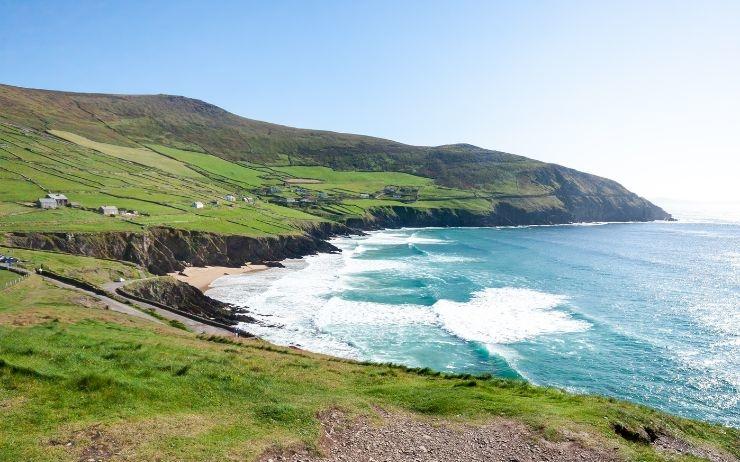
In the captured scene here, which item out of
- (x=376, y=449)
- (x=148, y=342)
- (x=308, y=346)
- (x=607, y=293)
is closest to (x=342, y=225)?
(x=607, y=293)

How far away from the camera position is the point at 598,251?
117m

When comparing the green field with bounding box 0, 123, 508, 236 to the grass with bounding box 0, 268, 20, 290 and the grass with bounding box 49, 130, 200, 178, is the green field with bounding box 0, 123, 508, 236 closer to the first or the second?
the grass with bounding box 49, 130, 200, 178

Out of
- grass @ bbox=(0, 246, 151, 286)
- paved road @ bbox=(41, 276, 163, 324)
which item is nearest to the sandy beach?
grass @ bbox=(0, 246, 151, 286)

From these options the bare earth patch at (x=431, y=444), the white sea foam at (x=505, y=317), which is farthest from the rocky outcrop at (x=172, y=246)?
the bare earth patch at (x=431, y=444)

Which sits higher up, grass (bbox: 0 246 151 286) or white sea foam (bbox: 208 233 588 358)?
grass (bbox: 0 246 151 286)

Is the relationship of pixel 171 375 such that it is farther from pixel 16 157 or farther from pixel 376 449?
pixel 16 157

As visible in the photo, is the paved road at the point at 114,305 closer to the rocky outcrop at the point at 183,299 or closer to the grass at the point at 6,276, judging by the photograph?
the grass at the point at 6,276

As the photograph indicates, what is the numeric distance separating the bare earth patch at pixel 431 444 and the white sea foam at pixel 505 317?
31.1 m

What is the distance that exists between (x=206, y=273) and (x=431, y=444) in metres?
67.2

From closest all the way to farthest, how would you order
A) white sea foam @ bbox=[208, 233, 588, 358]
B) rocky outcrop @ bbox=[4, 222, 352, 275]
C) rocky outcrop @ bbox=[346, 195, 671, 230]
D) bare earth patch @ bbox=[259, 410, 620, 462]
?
bare earth patch @ bbox=[259, 410, 620, 462]
white sea foam @ bbox=[208, 233, 588, 358]
rocky outcrop @ bbox=[4, 222, 352, 275]
rocky outcrop @ bbox=[346, 195, 671, 230]

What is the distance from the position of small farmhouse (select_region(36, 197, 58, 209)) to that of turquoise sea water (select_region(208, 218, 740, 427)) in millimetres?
33495

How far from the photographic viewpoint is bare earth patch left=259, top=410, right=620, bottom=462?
54.5ft

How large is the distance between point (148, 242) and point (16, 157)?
64706 millimetres

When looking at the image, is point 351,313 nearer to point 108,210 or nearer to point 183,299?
point 183,299
